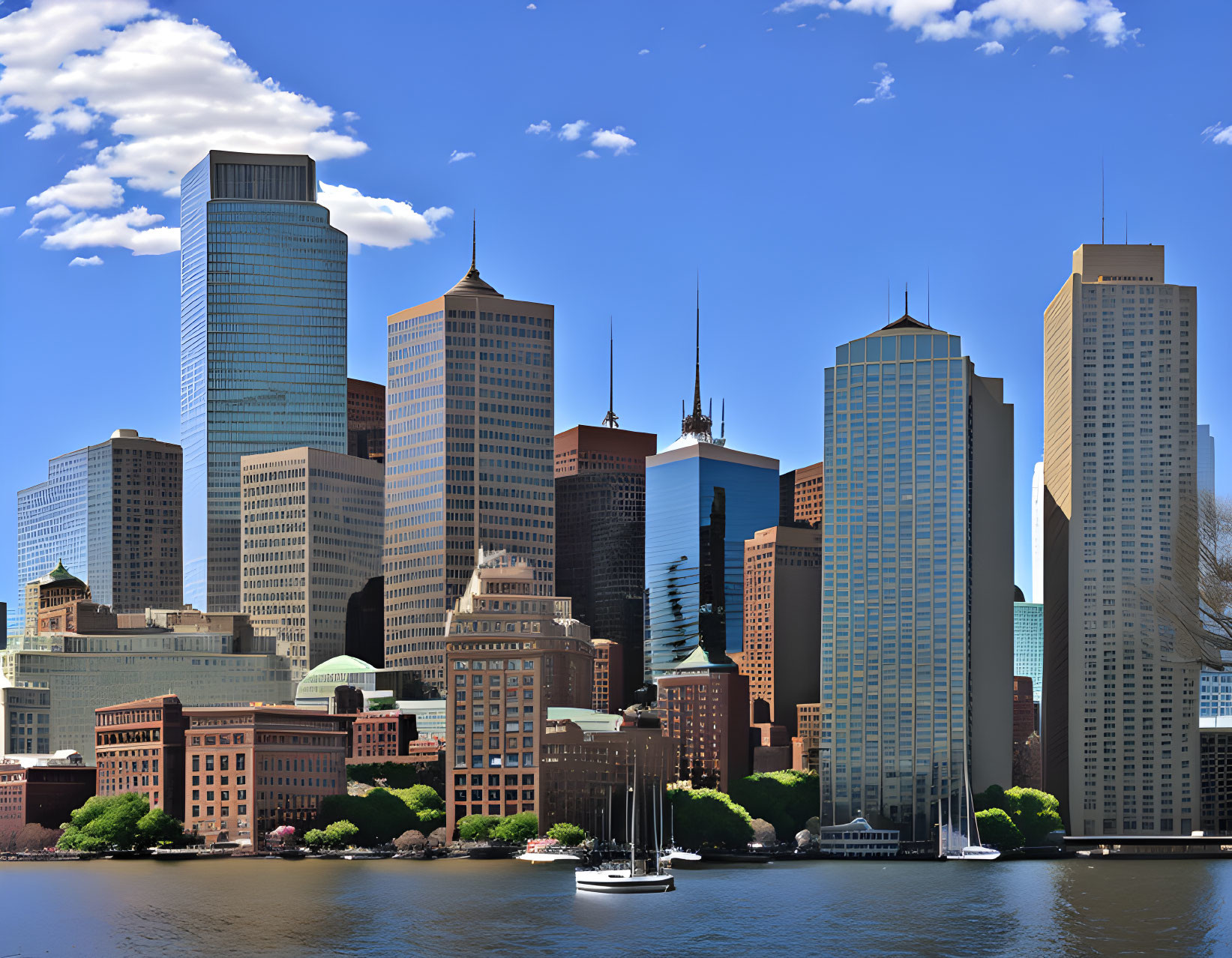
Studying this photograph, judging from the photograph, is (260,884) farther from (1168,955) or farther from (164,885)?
(1168,955)

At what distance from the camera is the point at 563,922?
545ft

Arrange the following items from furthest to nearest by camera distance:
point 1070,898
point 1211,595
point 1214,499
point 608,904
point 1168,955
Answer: point 1070,898, point 608,904, point 1214,499, point 1168,955, point 1211,595

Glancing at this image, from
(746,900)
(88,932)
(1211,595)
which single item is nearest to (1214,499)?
(1211,595)

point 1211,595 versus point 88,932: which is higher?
point 1211,595

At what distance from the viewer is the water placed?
5901 inches

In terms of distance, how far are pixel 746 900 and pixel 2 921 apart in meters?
70.0

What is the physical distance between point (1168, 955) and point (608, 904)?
57.8m

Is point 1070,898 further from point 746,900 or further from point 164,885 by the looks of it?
point 164,885

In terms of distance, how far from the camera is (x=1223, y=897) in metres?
195

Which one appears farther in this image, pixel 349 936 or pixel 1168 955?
pixel 349 936

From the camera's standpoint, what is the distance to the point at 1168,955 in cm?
14450

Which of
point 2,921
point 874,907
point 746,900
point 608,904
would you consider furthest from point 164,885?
point 874,907

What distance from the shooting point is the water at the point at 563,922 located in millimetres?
149875

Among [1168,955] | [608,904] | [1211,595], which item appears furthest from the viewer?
[608,904]
